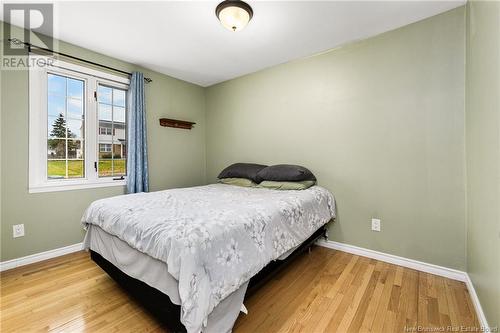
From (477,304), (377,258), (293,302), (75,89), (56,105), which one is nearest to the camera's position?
(477,304)

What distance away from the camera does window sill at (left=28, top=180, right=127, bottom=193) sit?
2369 millimetres

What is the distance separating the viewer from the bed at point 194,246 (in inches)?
45.4

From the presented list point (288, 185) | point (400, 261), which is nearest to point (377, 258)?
point (400, 261)

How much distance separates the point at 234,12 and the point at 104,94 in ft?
7.11

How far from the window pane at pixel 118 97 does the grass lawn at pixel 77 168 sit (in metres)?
0.81

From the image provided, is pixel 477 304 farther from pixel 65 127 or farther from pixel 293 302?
pixel 65 127

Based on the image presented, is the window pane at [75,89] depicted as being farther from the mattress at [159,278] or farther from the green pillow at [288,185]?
the green pillow at [288,185]

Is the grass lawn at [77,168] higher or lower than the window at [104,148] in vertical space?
lower

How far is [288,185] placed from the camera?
2.63 metres

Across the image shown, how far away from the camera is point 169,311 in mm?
1273

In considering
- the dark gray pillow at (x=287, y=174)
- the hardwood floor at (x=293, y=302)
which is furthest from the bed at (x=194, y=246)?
the dark gray pillow at (x=287, y=174)

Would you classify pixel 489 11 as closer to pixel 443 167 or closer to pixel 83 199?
pixel 443 167

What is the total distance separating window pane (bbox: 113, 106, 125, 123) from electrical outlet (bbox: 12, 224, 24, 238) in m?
1.58

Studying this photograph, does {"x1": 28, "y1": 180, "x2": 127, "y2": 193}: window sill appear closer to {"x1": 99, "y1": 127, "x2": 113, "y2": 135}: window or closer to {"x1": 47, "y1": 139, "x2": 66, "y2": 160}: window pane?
{"x1": 47, "y1": 139, "x2": 66, "y2": 160}: window pane
